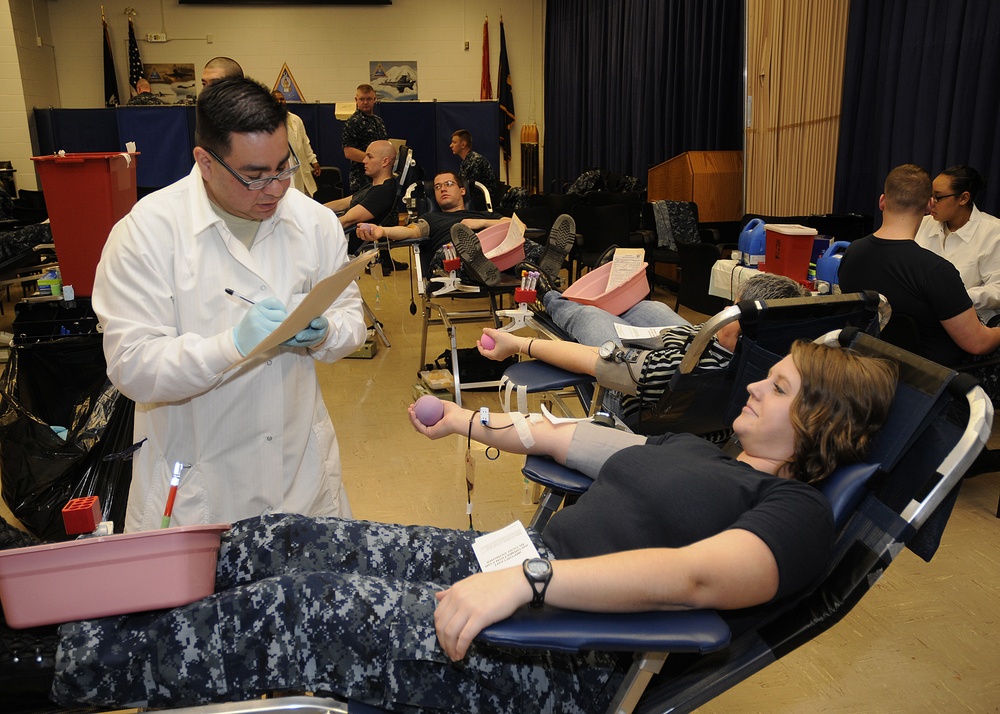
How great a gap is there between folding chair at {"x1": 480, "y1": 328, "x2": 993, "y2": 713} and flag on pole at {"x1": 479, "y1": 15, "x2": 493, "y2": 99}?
1096 cm

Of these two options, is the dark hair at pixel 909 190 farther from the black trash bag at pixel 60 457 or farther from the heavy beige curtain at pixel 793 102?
the heavy beige curtain at pixel 793 102

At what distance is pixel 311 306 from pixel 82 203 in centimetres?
219

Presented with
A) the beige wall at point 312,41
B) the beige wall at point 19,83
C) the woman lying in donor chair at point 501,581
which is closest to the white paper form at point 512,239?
the woman lying in donor chair at point 501,581

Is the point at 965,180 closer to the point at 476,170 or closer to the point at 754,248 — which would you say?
the point at 754,248

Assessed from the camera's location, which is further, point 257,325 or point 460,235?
point 460,235

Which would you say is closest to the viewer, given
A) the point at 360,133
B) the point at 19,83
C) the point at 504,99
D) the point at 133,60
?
the point at 360,133

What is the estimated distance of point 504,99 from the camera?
11742 millimetres

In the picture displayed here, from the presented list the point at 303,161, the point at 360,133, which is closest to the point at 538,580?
the point at 360,133

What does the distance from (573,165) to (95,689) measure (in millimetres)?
Result: 10347

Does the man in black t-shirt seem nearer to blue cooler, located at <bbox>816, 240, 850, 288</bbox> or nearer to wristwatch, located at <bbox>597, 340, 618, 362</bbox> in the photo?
blue cooler, located at <bbox>816, 240, 850, 288</bbox>

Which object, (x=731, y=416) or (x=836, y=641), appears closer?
(x=731, y=416)

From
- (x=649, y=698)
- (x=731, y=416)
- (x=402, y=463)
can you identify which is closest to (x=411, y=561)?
(x=649, y=698)

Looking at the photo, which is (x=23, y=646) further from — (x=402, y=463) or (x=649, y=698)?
(x=402, y=463)

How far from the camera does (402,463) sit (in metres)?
3.41
